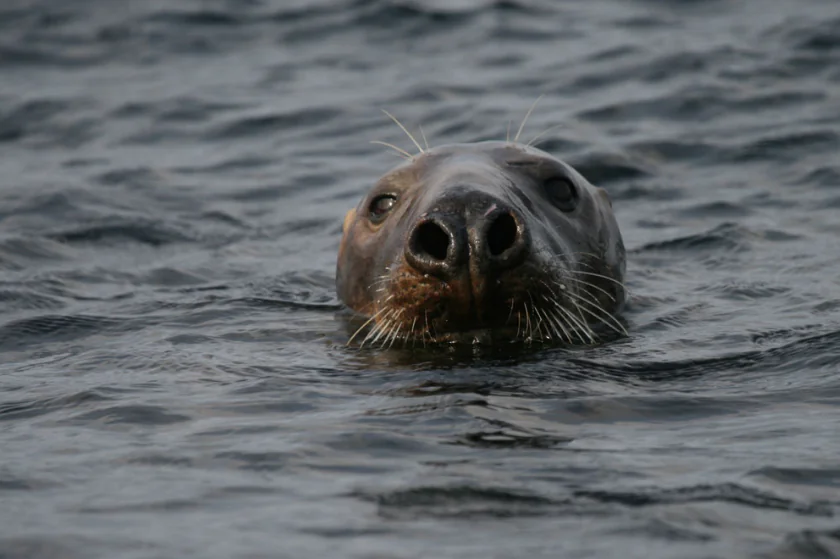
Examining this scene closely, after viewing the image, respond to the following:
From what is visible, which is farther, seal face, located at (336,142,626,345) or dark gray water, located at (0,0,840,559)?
seal face, located at (336,142,626,345)

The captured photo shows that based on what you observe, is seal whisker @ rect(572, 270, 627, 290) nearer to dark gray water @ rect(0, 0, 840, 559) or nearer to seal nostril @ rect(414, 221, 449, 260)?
dark gray water @ rect(0, 0, 840, 559)

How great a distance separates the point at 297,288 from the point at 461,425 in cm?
362

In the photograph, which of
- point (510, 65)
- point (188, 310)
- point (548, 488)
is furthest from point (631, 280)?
point (510, 65)

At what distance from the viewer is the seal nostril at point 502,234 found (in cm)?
591

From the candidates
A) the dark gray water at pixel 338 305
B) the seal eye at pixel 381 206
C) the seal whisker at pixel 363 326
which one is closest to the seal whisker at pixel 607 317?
the dark gray water at pixel 338 305

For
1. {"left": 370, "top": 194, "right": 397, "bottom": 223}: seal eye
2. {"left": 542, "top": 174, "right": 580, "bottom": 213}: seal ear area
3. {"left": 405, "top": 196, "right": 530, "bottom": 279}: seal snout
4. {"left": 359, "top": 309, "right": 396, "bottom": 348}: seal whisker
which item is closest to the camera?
{"left": 405, "top": 196, "right": 530, "bottom": 279}: seal snout

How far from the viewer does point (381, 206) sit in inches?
285

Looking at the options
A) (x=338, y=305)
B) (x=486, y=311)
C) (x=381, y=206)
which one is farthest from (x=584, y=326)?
(x=338, y=305)

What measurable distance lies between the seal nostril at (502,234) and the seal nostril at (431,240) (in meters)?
0.18

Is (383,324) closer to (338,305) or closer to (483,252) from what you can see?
(483,252)

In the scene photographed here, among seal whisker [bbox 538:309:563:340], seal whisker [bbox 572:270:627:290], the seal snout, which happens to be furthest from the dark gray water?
the seal snout

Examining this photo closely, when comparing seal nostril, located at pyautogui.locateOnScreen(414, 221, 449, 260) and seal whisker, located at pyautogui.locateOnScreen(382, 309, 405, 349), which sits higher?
seal nostril, located at pyautogui.locateOnScreen(414, 221, 449, 260)

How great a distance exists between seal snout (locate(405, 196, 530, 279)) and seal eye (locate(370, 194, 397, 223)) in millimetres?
1180

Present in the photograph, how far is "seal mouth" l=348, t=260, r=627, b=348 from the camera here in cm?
601
